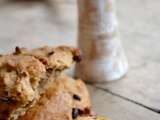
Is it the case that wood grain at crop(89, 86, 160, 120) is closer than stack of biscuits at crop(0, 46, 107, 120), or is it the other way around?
stack of biscuits at crop(0, 46, 107, 120)

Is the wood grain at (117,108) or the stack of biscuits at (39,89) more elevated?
the stack of biscuits at (39,89)

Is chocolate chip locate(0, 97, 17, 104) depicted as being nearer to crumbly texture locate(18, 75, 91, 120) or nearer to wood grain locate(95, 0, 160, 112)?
crumbly texture locate(18, 75, 91, 120)

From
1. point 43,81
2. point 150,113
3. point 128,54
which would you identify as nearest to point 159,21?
point 128,54

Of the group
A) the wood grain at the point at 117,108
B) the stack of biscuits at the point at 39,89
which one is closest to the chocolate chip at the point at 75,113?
the stack of biscuits at the point at 39,89

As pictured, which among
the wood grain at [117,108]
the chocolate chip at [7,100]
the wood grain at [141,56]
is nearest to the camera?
the chocolate chip at [7,100]

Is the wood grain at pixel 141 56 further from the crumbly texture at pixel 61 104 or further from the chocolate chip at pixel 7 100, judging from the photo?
the chocolate chip at pixel 7 100

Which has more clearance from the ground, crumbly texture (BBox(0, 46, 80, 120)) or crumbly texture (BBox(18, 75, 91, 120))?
crumbly texture (BBox(0, 46, 80, 120))

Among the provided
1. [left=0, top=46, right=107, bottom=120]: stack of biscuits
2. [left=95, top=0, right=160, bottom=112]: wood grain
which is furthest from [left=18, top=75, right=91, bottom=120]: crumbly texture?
[left=95, top=0, right=160, bottom=112]: wood grain
